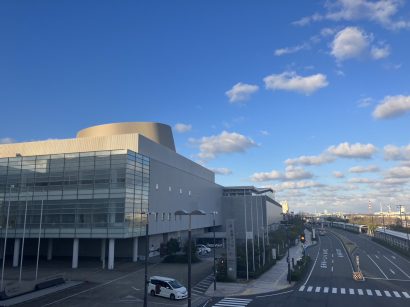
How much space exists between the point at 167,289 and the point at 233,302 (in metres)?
6.03

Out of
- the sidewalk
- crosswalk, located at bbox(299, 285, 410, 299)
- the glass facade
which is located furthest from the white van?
the glass facade

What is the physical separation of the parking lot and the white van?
21.1 inches

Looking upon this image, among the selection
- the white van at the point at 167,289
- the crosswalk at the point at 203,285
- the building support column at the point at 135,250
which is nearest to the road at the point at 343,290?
the white van at the point at 167,289

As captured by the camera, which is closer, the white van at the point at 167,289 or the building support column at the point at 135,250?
the white van at the point at 167,289

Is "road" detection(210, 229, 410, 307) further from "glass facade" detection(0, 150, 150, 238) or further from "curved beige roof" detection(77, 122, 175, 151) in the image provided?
"curved beige roof" detection(77, 122, 175, 151)

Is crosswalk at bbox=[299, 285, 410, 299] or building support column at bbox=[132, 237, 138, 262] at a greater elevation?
building support column at bbox=[132, 237, 138, 262]

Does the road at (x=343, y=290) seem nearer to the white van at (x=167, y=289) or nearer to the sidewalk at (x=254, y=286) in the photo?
the sidewalk at (x=254, y=286)

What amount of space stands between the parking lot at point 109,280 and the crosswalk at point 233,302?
1952 mm

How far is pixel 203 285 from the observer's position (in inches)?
1492

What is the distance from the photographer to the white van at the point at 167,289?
3172 centimetres

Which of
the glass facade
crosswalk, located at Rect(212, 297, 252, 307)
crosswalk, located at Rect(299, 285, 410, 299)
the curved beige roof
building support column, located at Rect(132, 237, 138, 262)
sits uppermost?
the curved beige roof

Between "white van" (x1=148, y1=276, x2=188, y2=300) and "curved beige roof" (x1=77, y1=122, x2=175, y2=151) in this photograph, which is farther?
"curved beige roof" (x1=77, y1=122, x2=175, y2=151)

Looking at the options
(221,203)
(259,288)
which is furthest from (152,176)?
(221,203)

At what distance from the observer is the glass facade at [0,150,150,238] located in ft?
158
